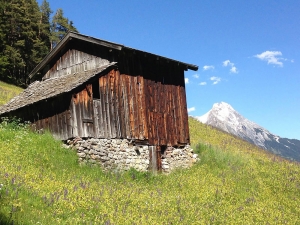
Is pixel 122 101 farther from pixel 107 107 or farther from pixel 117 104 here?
pixel 107 107

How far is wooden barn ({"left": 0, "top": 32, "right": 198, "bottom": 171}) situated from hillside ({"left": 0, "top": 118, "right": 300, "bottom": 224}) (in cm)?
146

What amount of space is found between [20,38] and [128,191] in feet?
149

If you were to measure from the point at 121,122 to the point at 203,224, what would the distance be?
28.7ft

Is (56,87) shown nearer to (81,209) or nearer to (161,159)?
(161,159)

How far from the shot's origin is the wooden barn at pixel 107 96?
15422 millimetres

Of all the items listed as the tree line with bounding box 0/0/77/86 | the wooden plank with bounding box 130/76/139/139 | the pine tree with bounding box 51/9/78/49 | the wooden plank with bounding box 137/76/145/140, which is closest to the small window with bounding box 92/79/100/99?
the wooden plank with bounding box 130/76/139/139

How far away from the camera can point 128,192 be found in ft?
36.4

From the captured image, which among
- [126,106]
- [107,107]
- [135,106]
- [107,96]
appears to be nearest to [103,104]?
[107,107]

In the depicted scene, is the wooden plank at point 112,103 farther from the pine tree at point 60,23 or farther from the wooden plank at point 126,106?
the pine tree at point 60,23

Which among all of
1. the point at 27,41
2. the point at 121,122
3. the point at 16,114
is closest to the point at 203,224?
the point at 121,122

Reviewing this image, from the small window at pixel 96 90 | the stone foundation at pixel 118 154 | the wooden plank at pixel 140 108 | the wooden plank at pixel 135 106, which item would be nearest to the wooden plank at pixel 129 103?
the wooden plank at pixel 135 106

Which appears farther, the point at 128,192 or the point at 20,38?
the point at 20,38

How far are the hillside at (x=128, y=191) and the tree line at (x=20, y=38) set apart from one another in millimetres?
32542

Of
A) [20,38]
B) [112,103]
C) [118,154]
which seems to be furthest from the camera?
[20,38]
